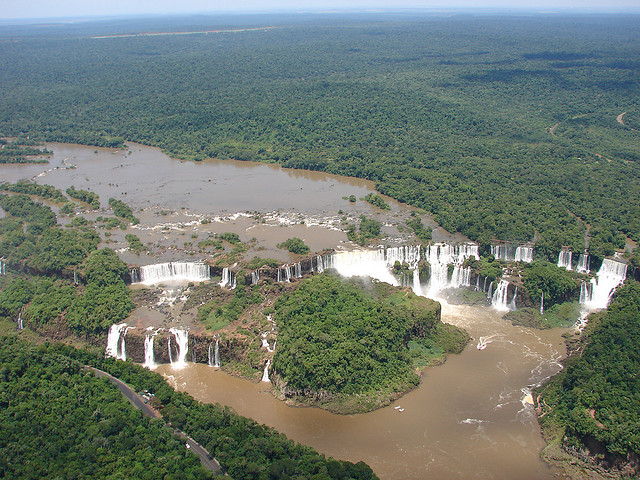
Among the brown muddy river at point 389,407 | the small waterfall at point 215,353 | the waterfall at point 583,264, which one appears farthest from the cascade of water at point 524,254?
the small waterfall at point 215,353

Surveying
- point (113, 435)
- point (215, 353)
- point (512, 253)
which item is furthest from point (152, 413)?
point (512, 253)

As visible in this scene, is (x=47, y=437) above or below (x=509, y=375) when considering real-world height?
above

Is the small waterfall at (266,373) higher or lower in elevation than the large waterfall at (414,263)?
lower

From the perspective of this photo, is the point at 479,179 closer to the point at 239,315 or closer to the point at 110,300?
the point at 239,315

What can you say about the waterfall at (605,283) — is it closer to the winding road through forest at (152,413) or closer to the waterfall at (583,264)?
the waterfall at (583,264)

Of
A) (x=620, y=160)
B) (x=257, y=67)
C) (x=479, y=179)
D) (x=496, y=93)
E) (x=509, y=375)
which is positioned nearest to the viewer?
(x=509, y=375)

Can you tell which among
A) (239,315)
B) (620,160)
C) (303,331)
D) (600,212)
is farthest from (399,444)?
(620,160)
